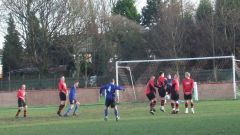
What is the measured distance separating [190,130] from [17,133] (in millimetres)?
5749

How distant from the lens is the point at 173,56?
65000 mm

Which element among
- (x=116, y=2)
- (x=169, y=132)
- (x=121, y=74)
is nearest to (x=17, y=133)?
(x=169, y=132)

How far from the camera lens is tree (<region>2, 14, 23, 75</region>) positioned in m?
66.3

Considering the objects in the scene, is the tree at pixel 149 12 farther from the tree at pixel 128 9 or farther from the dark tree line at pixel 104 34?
the dark tree line at pixel 104 34

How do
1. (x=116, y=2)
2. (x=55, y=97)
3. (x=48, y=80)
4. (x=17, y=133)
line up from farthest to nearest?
(x=116, y=2) → (x=48, y=80) → (x=55, y=97) → (x=17, y=133)

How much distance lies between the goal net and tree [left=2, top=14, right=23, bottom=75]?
15.3m

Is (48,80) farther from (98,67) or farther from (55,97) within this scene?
(98,67)

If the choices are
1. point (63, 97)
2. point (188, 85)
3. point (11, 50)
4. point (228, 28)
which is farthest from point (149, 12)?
point (188, 85)

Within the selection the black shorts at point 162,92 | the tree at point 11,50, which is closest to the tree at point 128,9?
the tree at point 11,50

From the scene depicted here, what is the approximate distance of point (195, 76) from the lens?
164 ft

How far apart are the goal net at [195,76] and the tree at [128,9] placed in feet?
65.0

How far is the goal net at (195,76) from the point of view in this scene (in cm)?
4153

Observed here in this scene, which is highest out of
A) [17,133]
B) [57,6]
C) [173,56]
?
[57,6]

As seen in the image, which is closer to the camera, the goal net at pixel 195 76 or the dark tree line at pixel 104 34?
the goal net at pixel 195 76
